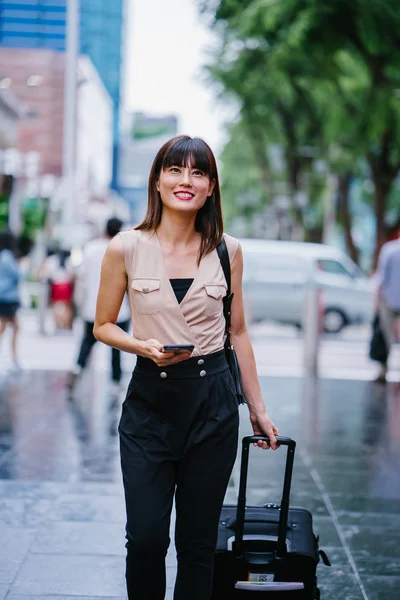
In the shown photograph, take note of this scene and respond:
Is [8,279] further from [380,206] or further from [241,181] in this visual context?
[241,181]

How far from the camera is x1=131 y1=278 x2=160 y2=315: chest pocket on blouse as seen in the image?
3219 millimetres

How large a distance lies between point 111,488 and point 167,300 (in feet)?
10.5

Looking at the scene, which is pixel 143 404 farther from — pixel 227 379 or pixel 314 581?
pixel 314 581

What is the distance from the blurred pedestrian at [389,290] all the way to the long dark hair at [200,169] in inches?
312

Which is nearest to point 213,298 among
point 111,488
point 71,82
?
point 111,488

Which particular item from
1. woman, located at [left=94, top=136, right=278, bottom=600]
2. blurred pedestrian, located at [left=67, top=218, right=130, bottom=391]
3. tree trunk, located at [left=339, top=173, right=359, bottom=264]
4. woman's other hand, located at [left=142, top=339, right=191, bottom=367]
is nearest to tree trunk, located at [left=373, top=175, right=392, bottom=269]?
tree trunk, located at [left=339, top=173, right=359, bottom=264]

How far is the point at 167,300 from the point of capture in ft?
10.5

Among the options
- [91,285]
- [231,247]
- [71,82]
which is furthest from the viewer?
[71,82]

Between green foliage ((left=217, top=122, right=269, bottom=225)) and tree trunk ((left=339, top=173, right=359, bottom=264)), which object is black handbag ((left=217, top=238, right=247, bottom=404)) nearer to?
tree trunk ((left=339, top=173, right=359, bottom=264))

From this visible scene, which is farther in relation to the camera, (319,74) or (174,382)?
(319,74)

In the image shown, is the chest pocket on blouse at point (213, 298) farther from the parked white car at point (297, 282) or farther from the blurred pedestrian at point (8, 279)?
the parked white car at point (297, 282)

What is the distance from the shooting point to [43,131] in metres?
41.7

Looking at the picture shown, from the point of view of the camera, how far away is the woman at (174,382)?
3.20 m

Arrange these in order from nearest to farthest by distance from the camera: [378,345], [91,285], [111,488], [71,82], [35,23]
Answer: [111,488] < [91,285] < [378,345] < [71,82] < [35,23]
